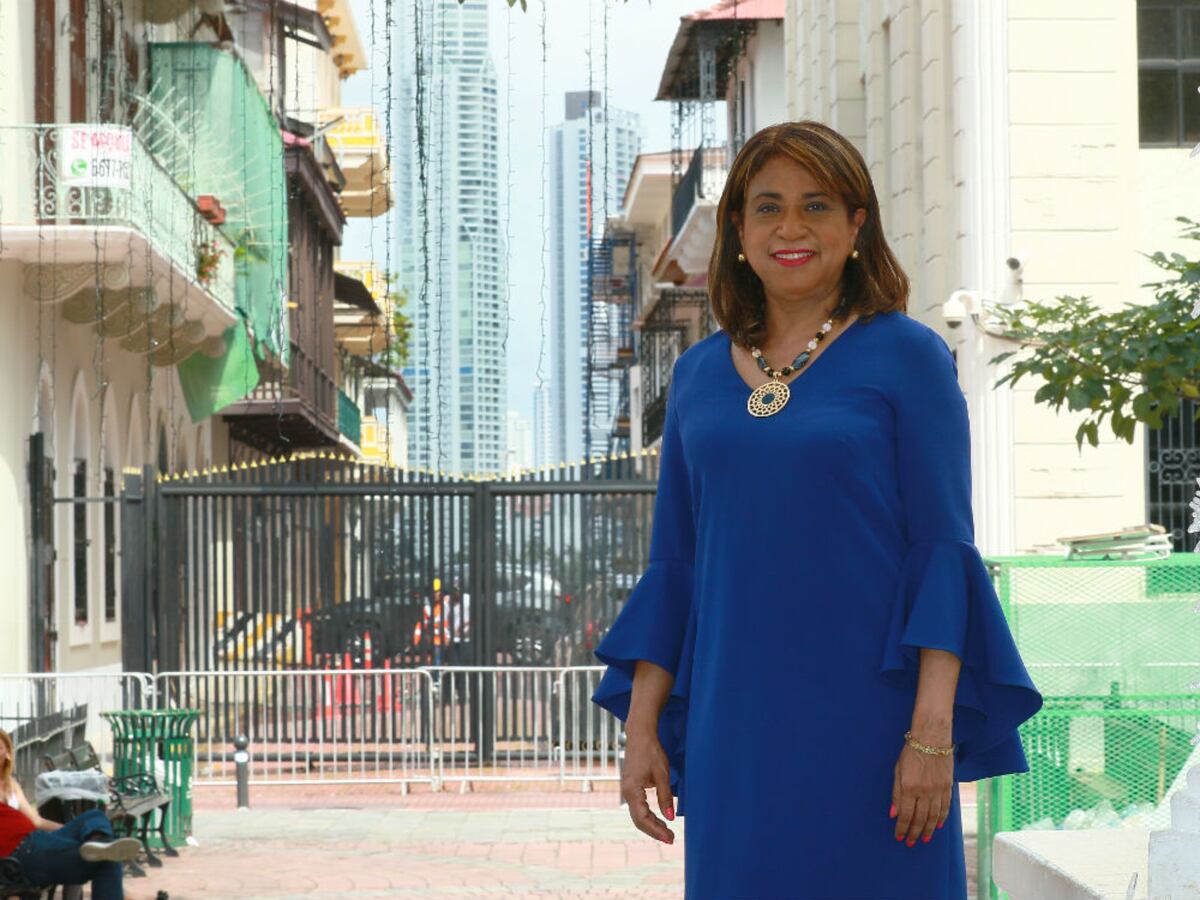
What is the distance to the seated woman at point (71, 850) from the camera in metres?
8.67

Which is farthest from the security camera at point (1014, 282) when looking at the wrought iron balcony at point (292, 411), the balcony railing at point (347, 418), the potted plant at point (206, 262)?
the balcony railing at point (347, 418)

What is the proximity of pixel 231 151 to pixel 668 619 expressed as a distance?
892 inches

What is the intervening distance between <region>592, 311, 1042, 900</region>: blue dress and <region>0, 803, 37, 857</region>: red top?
610 cm

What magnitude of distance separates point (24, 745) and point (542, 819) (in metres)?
4.44

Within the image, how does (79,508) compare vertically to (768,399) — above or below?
below

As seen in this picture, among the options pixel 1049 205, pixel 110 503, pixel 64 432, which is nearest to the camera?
pixel 1049 205

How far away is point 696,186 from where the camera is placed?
31094 mm

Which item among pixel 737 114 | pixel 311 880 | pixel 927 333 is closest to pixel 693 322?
pixel 737 114

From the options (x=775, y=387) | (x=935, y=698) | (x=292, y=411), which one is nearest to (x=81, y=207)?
(x=292, y=411)

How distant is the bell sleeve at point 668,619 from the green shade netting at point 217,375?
77.6 feet

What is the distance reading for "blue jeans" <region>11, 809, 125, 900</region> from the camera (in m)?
8.68

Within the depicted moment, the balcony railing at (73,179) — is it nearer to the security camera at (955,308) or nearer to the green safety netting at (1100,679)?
the security camera at (955,308)

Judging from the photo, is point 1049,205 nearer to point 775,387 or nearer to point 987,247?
point 987,247

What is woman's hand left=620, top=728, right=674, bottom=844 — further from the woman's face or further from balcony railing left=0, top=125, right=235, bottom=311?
balcony railing left=0, top=125, right=235, bottom=311
